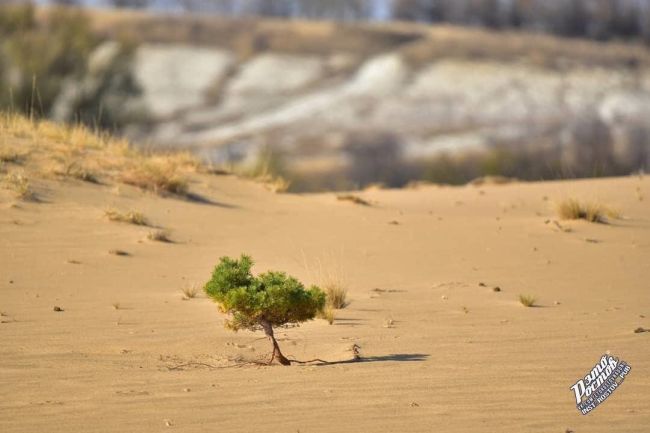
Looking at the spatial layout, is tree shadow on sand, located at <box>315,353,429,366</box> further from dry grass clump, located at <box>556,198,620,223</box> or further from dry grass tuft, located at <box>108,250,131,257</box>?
dry grass clump, located at <box>556,198,620,223</box>


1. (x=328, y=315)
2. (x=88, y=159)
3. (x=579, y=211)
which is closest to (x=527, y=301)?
(x=328, y=315)

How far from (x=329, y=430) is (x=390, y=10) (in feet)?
334

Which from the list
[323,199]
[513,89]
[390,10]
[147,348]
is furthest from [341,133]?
[390,10]

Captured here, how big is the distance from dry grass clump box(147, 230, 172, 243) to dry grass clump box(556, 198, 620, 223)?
15.8 feet

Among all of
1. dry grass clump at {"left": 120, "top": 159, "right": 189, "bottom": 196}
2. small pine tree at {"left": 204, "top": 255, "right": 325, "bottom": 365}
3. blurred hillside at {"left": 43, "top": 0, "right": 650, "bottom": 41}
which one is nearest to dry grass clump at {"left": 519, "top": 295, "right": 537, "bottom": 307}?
small pine tree at {"left": 204, "top": 255, "right": 325, "bottom": 365}

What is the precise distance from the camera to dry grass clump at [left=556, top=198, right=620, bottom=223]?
15.0 meters

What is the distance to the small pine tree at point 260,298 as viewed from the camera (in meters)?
8.40

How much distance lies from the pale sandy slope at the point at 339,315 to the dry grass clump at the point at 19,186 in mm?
153

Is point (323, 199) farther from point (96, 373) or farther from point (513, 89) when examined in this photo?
point (513, 89)

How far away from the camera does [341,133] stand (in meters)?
54.6

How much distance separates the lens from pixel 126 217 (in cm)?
1317

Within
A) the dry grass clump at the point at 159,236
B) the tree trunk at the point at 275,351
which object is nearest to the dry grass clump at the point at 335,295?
the tree trunk at the point at 275,351

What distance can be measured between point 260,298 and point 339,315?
6.03ft

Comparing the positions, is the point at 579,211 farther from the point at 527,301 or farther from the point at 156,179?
the point at 156,179
